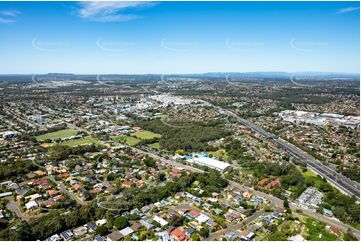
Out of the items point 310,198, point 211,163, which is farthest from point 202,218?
point 211,163

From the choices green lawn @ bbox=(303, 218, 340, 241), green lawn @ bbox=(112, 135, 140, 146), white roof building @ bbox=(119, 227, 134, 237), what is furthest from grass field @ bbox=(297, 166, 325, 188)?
green lawn @ bbox=(112, 135, 140, 146)

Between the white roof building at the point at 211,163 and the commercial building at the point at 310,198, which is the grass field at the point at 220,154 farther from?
the commercial building at the point at 310,198

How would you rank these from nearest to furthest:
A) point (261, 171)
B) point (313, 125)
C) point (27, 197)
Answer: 1. point (27, 197)
2. point (261, 171)
3. point (313, 125)

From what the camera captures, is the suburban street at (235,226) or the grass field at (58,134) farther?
the grass field at (58,134)

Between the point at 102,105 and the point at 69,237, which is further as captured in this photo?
the point at 102,105

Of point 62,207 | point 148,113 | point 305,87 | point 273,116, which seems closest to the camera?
point 62,207

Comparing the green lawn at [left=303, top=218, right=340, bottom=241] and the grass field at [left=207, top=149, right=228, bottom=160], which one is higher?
the grass field at [left=207, top=149, right=228, bottom=160]

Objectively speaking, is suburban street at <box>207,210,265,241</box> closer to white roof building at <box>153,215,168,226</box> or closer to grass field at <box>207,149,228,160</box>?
white roof building at <box>153,215,168,226</box>

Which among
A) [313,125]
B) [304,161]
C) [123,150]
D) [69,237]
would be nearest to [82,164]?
[123,150]

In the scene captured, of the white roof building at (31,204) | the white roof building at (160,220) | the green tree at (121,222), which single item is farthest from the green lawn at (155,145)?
the green tree at (121,222)

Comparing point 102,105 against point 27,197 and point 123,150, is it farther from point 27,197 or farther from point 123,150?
point 27,197

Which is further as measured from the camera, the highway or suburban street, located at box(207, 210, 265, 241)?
the highway
